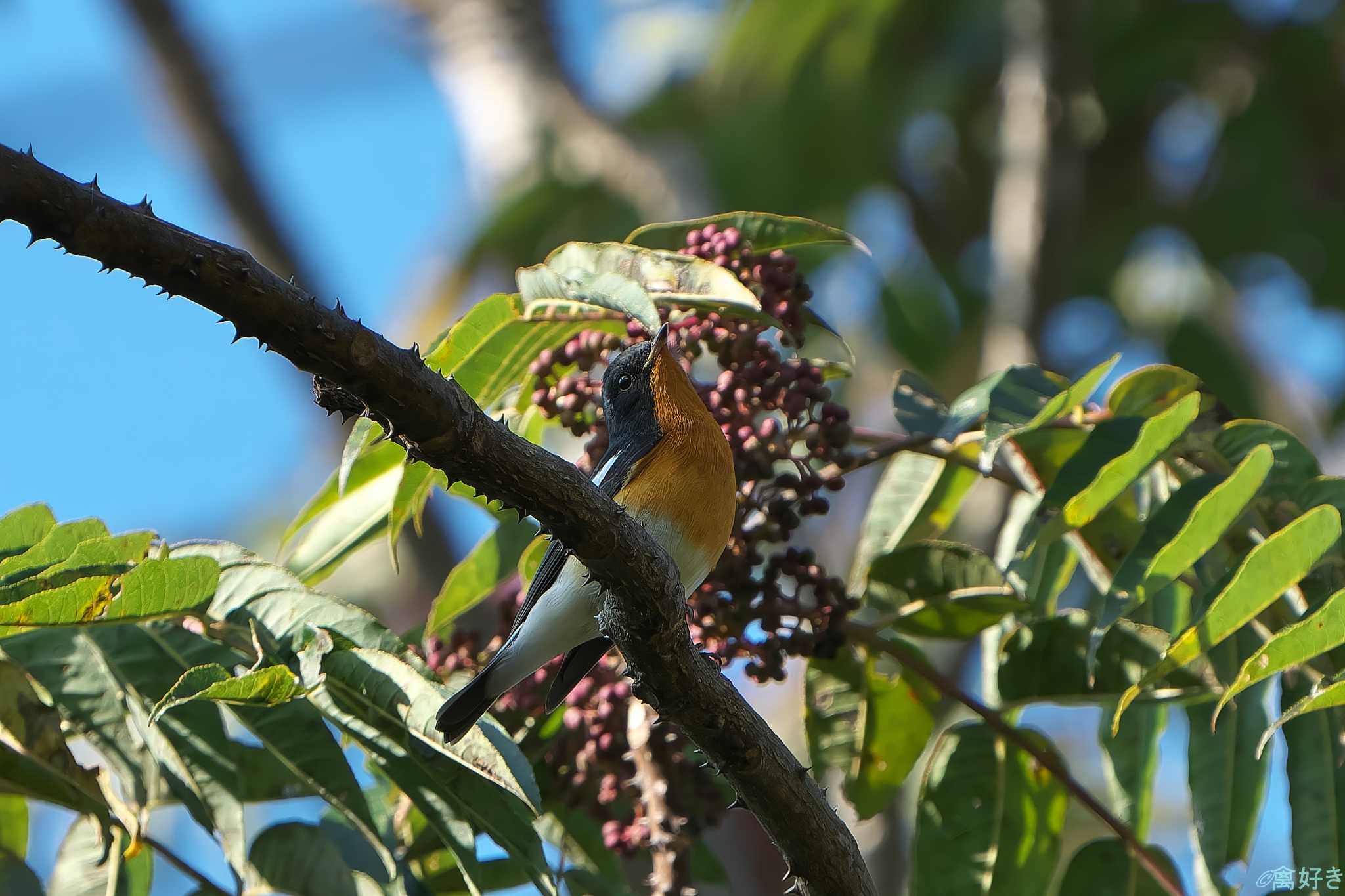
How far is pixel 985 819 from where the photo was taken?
11.0 ft

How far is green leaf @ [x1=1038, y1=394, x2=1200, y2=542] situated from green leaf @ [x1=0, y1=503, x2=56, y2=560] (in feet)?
7.12

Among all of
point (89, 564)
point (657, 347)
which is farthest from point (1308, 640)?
point (89, 564)

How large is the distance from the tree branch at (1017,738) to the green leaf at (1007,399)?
0.59 meters

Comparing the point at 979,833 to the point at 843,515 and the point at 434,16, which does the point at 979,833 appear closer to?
the point at 843,515

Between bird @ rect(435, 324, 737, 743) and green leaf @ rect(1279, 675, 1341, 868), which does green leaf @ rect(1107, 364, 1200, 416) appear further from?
bird @ rect(435, 324, 737, 743)

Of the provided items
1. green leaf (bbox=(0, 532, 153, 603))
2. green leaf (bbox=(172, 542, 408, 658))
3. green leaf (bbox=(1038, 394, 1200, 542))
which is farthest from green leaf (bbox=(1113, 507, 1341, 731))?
green leaf (bbox=(0, 532, 153, 603))

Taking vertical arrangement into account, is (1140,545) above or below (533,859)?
above

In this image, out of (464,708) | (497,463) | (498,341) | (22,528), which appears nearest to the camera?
(497,463)

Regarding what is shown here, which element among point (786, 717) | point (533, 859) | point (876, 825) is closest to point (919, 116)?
point (786, 717)

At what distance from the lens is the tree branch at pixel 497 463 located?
1.68 meters

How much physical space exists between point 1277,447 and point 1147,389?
37 cm

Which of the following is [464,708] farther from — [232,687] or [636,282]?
[636,282]

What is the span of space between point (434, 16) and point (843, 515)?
16.1ft

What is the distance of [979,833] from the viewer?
335 centimetres
